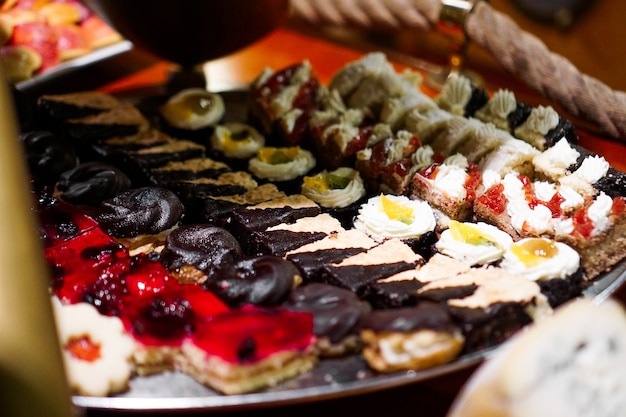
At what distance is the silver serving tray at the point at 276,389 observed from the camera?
174 centimetres

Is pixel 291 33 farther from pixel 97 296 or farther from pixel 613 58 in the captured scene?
pixel 97 296

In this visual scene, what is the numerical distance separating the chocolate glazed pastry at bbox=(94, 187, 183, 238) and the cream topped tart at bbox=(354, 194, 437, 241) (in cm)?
63

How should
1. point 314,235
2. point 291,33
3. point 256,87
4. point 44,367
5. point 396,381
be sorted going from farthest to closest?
point 291,33, point 256,87, point 314,235, point 396,381, point 44,367

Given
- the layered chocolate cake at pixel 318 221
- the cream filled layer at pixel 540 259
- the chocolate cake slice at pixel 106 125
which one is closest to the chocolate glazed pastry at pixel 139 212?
the layered chocolate cake at pixel 318 221

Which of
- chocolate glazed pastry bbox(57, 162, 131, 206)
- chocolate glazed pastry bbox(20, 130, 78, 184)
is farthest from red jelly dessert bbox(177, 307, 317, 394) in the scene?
chocolate glazed pastry bbox(20, 130, 78, 184)

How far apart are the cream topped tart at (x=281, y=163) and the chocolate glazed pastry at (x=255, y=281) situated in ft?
2.50

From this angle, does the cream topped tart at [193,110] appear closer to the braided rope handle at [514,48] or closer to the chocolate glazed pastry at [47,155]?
the chocolate glazed pastry at [47,155]

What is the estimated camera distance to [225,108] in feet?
11.4

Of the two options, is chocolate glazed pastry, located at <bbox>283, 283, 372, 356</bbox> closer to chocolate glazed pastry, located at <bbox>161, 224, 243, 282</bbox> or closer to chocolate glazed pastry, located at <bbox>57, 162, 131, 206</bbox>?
chocolate glazed pastry, located at <bbox>161, 224, 243, 282</bbox>

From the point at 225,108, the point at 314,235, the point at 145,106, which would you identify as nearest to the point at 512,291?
the point at 314,235

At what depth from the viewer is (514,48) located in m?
3.30

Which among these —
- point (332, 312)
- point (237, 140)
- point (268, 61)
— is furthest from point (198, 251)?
point (268, 61)

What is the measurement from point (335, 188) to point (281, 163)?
30 cm

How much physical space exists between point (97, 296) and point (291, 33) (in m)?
2.63
